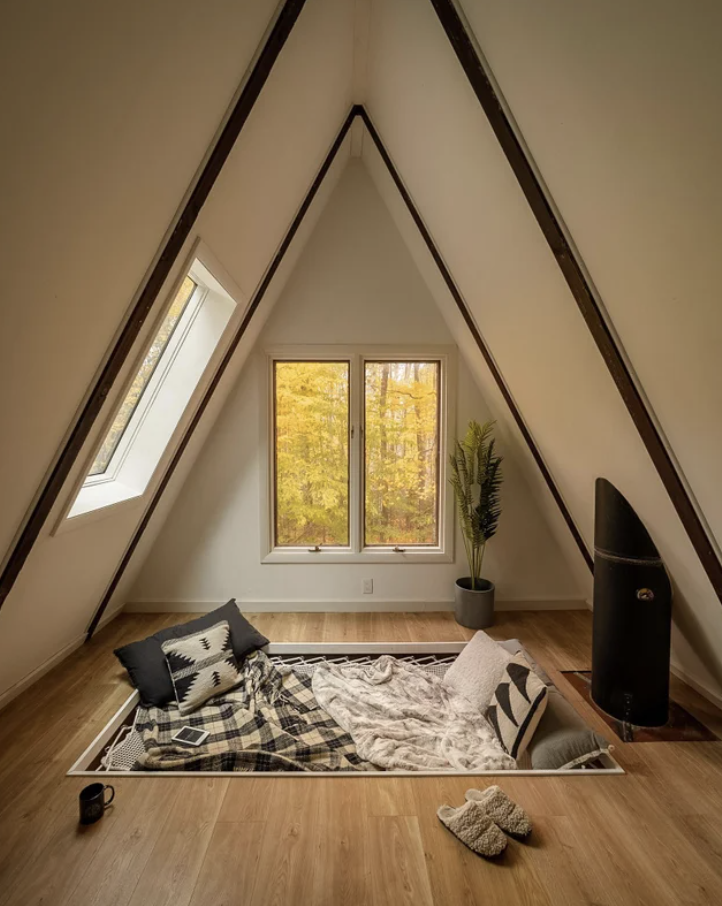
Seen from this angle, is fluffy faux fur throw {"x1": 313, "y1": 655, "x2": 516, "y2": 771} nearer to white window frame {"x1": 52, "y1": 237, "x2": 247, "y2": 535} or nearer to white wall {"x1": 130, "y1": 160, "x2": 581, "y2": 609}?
white wall {"x1": 130, "y1": 160, "x2": 581, "y2": 609}

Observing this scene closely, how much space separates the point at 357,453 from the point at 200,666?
6.17ft

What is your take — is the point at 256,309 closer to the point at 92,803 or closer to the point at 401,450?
the point at 401,450

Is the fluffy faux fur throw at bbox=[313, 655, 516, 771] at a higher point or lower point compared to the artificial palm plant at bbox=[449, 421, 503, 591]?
lower

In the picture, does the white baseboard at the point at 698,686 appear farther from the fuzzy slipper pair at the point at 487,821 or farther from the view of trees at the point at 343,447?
the view of trees at the point at 343,447

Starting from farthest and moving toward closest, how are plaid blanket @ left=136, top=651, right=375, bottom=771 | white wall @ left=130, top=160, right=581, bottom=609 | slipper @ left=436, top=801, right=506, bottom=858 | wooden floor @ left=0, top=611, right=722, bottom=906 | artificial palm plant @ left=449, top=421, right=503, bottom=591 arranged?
white wall @ left=130, top=160, right=581, bottom=609 < artificial palm plant @ left=449, top=421, right=503, bottom=591 < plaid blanket @ left=136, top=651, right=375, bottom=771 < slipper @ left=436, top=801, right=506, bottom=858 < wooden floor @ left=0, top=611, right=722, bottom=906

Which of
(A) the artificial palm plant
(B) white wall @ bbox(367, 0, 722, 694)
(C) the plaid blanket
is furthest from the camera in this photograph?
(A) the artificial palm plant

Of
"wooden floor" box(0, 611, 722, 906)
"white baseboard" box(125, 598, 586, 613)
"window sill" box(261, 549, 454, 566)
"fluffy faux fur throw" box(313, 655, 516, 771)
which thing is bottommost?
"fluffy faux fur throw" box(313, 655, 516, 771)

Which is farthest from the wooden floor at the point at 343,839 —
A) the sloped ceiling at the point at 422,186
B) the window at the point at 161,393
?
the window at the point at 161,393

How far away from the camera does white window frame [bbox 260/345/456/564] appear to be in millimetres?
3895

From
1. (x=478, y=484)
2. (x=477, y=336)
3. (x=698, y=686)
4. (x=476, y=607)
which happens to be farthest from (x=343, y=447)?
(x=698, y=686)

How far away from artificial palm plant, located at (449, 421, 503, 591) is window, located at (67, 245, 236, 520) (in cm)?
191

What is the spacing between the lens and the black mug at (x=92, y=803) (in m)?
1.81

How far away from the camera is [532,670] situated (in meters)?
2.62

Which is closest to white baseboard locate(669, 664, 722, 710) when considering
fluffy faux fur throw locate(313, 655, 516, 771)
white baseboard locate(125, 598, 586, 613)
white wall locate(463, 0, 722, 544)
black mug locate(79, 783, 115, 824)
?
white baseboard locate(125, 598, 586, 613)
